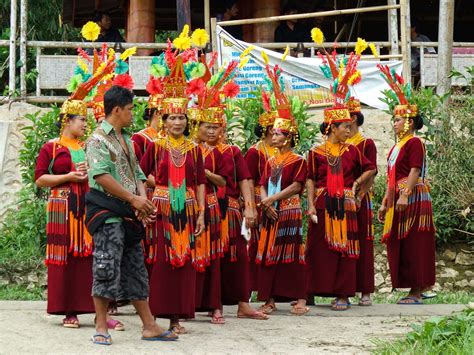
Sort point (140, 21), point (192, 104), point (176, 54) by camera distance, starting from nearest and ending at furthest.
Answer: point (176, 54) < point (192, 104) < point (140, 21)

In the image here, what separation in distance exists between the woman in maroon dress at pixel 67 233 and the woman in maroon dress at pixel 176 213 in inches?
24.7

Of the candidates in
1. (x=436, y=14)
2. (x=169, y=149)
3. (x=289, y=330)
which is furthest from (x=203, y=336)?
(x=436, y=14)

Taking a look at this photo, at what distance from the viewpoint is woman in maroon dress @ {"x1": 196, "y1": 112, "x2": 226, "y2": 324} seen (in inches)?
344

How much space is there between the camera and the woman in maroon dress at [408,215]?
34.3ft

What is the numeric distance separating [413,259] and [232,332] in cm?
293

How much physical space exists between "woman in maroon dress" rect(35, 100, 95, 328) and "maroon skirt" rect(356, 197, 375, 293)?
305cm

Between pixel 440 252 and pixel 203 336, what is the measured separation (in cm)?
569

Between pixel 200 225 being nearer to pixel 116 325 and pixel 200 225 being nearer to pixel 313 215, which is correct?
pixel 116 325

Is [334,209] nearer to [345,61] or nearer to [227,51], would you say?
[345,61]

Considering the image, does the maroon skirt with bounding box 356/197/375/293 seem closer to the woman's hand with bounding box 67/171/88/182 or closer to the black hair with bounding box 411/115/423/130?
the black hair with bounding box 411/115/423/130

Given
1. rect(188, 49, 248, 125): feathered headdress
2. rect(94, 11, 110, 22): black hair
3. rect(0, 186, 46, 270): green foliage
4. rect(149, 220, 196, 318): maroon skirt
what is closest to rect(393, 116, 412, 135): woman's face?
rect(188, 49, 248, 125): feathered headdress

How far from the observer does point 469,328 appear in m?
7.01

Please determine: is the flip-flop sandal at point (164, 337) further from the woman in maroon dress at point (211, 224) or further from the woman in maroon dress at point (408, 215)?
the woman in maroon dress at point (408, 215)

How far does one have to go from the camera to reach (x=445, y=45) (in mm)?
13906
